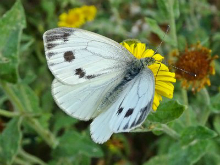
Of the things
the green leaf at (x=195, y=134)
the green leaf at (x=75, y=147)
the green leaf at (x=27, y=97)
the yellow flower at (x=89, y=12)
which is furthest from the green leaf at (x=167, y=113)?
the yellow flower at (x=89, y=12)

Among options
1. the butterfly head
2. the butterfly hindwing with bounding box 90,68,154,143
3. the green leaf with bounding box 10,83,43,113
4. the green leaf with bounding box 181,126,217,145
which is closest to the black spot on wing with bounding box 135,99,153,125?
the butterfly hindwing with bounding box 90,68,154,143

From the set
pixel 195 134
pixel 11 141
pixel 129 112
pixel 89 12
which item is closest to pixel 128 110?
pixel 129 112

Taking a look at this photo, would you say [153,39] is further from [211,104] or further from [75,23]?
[211,104]

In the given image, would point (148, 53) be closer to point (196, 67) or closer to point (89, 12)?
point (196, 67)

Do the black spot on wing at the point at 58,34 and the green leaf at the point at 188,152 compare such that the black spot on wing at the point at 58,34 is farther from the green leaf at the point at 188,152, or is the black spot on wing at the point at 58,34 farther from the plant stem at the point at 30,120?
the green leaf at the point at 188,152

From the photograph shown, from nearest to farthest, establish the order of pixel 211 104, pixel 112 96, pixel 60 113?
pixel 112 96
pixel 211 104
pixel 60 113

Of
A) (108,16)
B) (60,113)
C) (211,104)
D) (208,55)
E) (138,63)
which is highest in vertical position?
(138,63)

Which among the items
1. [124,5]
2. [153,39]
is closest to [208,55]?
[153,39]

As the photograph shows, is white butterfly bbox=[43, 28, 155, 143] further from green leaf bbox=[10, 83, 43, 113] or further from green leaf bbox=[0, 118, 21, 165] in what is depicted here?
green leaf bbox=[10, 83, 43, 113]
